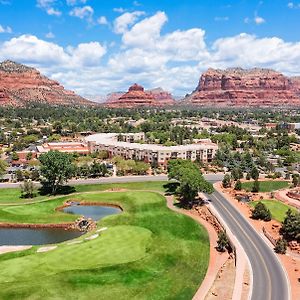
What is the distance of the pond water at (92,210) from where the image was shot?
78.7 m

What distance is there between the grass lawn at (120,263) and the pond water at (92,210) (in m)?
4.63

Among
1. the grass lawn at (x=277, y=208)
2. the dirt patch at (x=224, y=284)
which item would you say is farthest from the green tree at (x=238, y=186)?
the dirt patch at (x=224, y=284)

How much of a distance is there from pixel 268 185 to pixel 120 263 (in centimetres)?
5502

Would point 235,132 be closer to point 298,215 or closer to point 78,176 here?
point 78,176

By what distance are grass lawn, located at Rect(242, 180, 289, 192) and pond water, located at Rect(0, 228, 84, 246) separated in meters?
44.2

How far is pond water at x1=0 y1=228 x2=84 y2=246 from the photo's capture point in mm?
65250

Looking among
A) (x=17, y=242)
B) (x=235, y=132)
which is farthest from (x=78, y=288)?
(x=235, y=132)

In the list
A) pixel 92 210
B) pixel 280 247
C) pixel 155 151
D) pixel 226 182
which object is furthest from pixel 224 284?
pixel 155 151

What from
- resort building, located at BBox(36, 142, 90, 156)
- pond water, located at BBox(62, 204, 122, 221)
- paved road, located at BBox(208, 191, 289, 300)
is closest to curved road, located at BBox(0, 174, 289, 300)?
paved road, located at BBox(208, 191, 289, 300)

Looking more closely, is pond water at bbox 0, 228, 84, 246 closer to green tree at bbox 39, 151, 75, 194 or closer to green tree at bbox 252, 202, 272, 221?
green tree at bbox 39, 151, 75, 194

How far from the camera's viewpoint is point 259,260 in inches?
2100

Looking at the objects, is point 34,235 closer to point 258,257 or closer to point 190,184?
point 190,184

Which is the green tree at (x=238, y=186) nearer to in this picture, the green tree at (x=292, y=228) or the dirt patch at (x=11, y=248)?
the green tree at (x=292, y=228)

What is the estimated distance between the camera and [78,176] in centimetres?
10662
